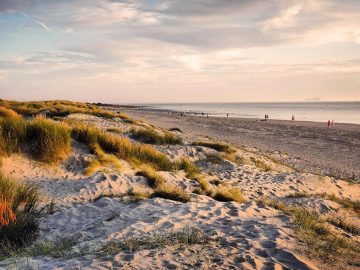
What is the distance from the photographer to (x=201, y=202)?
26.8ft

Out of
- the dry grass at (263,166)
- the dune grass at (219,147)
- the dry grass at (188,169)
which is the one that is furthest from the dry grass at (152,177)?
the dune grass at (219,147)

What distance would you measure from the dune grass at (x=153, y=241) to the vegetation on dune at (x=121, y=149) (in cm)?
649

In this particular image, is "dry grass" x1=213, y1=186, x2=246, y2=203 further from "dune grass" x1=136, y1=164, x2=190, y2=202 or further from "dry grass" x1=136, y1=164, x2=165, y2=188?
"dry grass" x1=136, y1=164, x2=165, y2=188

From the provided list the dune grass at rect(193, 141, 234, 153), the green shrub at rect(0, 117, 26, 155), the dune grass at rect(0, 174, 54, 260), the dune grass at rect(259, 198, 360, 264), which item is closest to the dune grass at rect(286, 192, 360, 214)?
the dune grass at rect(259, 198, 360, 264)

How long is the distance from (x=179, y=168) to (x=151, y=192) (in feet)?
11.0

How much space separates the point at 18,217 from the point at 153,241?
2.38 metres

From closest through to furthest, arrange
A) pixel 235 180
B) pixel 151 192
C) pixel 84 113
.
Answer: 1. pixel 151 192
2. pixel 235 180
3. pixel 84 113

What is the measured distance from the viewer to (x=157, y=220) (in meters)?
6.45

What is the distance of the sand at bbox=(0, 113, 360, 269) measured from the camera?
474cm

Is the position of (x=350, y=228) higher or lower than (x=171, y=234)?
lower

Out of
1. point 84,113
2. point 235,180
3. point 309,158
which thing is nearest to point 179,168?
A: point 235,180

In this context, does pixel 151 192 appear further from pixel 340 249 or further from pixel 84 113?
pixel 84 113

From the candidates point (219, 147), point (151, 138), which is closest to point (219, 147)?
point (219, 147)

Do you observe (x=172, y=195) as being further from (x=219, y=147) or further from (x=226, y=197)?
(x=219, y=147)
